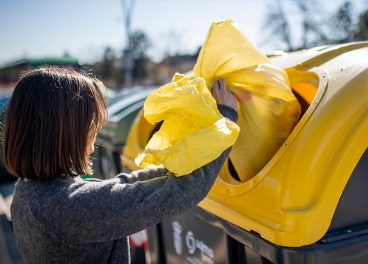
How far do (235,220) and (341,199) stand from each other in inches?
15.2

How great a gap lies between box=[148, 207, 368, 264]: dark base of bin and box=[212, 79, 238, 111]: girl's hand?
18.6 inches

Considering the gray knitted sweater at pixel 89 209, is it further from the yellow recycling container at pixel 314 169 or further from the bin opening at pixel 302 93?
the bin opening at pixel 302 93

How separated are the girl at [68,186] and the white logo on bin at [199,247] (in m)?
0.51

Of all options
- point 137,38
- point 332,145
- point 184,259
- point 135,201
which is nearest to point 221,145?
point 135,201

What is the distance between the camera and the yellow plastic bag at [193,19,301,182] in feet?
3.76

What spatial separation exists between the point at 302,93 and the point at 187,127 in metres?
0.67

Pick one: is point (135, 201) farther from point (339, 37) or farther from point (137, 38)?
point (137, 38)

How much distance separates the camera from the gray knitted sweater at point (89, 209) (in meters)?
0.85

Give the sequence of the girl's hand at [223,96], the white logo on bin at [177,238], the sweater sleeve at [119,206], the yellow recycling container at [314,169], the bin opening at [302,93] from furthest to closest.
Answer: the white logo on bin at [177,238], the bin opening at [302,93], the girl's hand at [223,96], the yellow recycling container at [314,169], the sweater sleeve at [119,206]

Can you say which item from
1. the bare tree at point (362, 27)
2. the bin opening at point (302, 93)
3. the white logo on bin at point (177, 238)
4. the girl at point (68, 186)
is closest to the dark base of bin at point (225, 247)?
the white logo on bin at point (177, 238)

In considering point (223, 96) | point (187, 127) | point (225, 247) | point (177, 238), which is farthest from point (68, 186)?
point (177, 238)

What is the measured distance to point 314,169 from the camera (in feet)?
Answer: 3.21

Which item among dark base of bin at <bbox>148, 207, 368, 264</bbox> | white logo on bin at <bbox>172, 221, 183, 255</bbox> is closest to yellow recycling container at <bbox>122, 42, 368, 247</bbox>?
dark base of bin at <bbox>148, 207, 368, 264</bbox>

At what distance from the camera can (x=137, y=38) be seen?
32.4m
